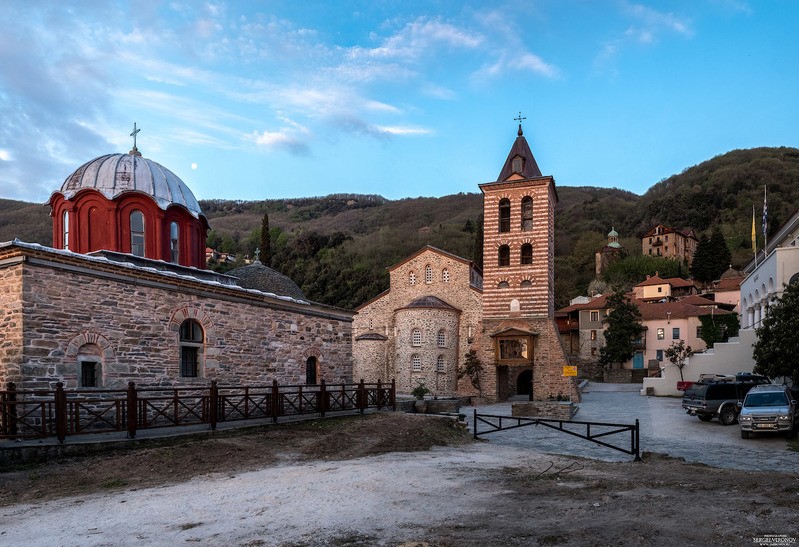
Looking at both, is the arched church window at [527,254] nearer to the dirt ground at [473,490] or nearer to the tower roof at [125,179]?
the tower roof at [125,179]

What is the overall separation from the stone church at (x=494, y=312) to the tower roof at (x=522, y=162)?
68mm

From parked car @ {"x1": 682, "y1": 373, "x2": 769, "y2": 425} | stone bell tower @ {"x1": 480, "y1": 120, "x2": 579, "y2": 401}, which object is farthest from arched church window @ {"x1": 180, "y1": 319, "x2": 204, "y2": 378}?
stone bell tower @ {"x1": 480, "y1": 120, "x2": 579, "y2": 401}

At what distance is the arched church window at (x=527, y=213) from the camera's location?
39.8 metres

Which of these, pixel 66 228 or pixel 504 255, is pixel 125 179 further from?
pixel 504 255

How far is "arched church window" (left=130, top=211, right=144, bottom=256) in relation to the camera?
70.9 ft

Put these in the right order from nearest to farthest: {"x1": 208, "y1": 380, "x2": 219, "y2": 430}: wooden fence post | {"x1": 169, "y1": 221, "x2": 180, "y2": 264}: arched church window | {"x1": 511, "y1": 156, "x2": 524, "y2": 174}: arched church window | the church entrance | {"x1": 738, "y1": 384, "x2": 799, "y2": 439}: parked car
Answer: {"x1": 208, "y1": 380, "x2": 219, "y2": 430}: wooden fence post → {"x1": 738, "y1": 384, "x2": 799, "y2": 439}: parked car → {"x1": 169, "y1": 221, "x2": 180, "y2": 264}: arched church window → {"x1": 511, "y1": 156, "x2": 524, "y2": 174}: arched church window → the church entrance

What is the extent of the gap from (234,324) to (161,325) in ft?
9.57

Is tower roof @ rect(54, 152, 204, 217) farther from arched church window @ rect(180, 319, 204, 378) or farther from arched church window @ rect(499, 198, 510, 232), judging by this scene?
arched church window @ rect(499, 198, 510, 232)

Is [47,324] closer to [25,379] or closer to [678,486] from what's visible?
[25,379]

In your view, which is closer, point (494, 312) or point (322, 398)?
point (322, 398)

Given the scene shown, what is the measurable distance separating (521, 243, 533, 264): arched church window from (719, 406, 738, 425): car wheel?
60.2 ft

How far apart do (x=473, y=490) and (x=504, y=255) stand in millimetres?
31223

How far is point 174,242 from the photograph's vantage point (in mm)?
22844

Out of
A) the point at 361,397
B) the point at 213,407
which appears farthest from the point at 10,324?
the point at 361,397
